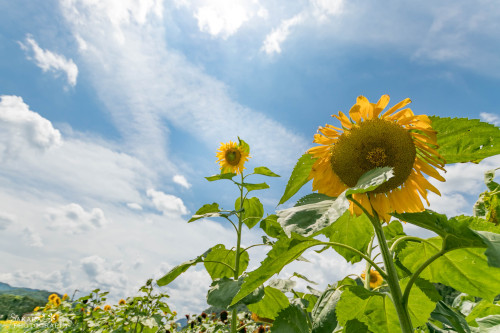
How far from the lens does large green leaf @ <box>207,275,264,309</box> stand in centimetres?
147

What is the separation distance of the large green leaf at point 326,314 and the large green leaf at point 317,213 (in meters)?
0.58

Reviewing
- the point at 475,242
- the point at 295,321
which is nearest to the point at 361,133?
the point at 475,242

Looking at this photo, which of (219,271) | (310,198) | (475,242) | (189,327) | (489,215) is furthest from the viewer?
(189,327)

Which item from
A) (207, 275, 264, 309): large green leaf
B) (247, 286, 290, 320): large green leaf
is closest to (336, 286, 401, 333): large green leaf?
(207, 275, 264, 309): large green leaf

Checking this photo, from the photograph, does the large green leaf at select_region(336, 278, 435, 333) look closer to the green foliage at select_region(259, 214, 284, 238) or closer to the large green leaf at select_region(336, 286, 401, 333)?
the large green leaf at select_region(336, 286, 401, 333)

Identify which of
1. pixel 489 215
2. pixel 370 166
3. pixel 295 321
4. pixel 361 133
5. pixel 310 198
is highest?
pixel 489 215

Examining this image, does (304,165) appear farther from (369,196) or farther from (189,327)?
(189,327)

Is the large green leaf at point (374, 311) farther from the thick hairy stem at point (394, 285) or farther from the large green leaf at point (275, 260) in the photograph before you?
the large green leaf at point (275, 260)

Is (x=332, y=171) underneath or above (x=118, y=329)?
above

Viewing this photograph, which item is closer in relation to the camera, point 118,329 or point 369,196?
point 369,196

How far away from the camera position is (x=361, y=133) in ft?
3.38

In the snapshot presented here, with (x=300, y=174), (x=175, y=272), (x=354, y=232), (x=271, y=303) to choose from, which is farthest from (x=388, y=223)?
(x=175, y=272)

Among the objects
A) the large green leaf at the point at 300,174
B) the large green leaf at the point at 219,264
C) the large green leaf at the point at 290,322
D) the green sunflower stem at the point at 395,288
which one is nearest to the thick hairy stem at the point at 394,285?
the green sunflower stem at the point at 395,288

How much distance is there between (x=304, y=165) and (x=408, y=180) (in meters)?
0.35
